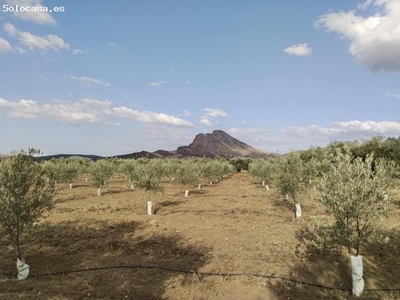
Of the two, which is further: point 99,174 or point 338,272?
point 99,174

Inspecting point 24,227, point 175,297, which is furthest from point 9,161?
point 175,297

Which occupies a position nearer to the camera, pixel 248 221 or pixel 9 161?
pixel 9 161

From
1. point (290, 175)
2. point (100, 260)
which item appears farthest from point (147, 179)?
point (290, 175)

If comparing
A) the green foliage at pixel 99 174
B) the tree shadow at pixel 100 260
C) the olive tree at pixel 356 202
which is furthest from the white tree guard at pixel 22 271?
the green foliage at pixel 99 174

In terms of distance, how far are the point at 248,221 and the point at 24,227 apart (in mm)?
16566

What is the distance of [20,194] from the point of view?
1429 cm

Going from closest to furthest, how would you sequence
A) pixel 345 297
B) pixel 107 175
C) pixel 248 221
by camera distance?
pixel 345 297
pixel 248 221
pixel 107 175

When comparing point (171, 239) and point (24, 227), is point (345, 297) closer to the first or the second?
point (171, 239)

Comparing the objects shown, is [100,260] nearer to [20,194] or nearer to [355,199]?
A: [20,194]

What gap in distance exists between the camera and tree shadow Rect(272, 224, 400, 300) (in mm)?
13539

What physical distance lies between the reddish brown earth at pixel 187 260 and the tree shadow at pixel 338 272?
5 centimetres

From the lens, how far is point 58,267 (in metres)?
16.4

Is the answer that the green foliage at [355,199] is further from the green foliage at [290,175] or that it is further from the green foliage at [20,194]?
the green foliage at [20,194]

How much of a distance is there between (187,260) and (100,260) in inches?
209
